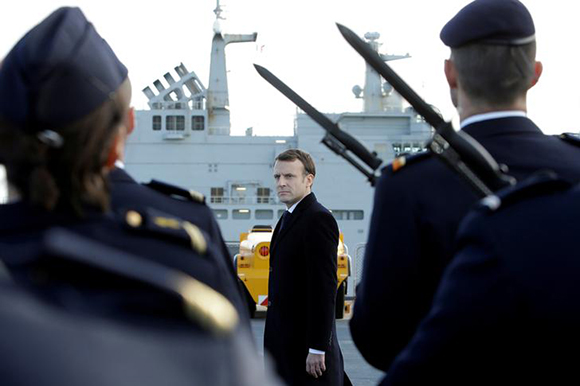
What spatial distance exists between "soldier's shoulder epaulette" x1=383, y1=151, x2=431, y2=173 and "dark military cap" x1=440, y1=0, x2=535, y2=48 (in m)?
0.30

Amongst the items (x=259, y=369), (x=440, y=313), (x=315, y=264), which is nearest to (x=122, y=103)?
(x=440, y=313)

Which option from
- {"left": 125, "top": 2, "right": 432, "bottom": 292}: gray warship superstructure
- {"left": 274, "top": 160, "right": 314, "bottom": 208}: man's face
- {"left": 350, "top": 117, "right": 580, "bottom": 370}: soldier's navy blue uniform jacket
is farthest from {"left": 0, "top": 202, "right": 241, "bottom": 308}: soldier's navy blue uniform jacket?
{"left": 125, "top": 2, "right": 432, "bottom": 292}: gray warship superstructure

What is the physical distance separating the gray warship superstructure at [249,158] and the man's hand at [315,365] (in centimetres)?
2874

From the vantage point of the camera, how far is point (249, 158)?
33344 mm

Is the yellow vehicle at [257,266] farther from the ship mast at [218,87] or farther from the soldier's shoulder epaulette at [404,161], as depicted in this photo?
the ship mast at [218,87]

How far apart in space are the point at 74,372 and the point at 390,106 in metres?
34.6

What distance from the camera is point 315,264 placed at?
4.30 meters

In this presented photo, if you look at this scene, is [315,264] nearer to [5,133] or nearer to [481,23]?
[481,23]

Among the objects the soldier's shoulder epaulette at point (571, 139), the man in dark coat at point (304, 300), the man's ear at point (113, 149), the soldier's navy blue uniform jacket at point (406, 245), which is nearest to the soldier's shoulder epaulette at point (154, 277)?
the man's ear at point (113, 149)

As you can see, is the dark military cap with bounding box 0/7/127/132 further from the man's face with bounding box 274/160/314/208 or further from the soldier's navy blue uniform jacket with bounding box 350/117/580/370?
the man's face with bounding box 274/160/314/208

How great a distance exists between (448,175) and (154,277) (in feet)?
4.57

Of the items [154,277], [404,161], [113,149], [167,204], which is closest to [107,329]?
[154,277]

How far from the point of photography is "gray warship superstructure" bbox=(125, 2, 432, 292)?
3334 cm

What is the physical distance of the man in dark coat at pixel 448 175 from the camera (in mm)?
2111
